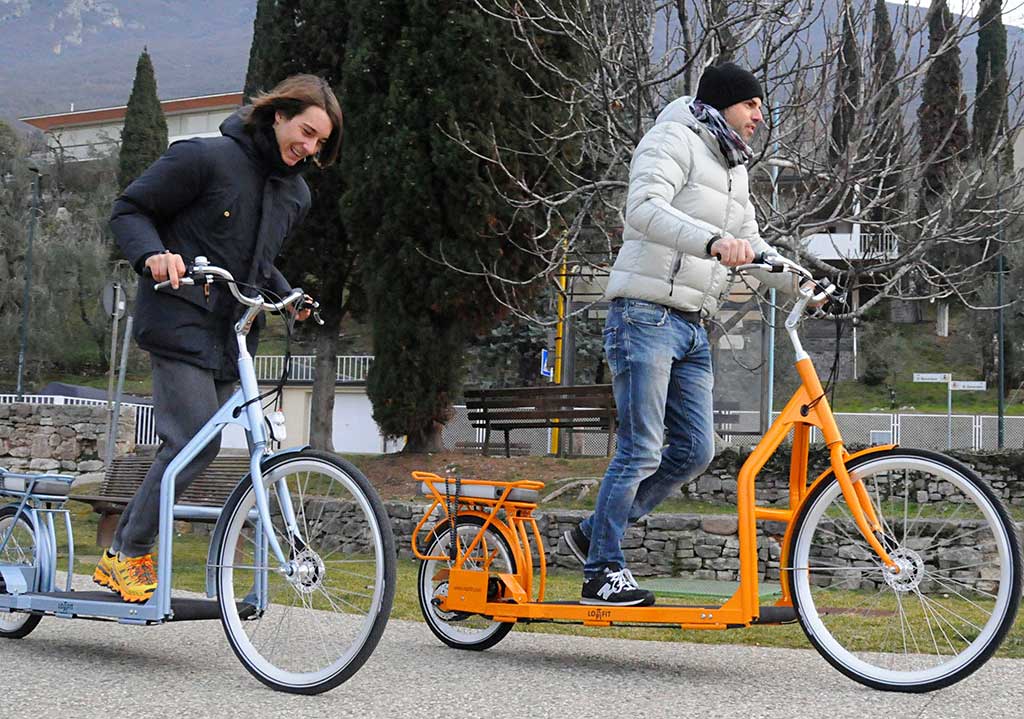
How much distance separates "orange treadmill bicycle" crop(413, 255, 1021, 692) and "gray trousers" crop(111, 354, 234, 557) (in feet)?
3.98

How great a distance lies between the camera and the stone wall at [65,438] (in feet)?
76.5

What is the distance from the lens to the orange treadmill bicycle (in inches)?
146

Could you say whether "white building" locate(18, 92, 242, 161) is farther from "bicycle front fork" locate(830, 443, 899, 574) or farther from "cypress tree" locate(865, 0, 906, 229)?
"bicycle front fork" locate(830, 443, 899, 574)

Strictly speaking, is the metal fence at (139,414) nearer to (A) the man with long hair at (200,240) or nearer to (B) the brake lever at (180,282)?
(A) the man with long hair at (200,240)

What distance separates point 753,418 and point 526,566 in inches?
689

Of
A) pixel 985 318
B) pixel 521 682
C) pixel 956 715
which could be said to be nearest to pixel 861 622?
pixel 956 715

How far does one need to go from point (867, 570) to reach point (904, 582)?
0.17 m

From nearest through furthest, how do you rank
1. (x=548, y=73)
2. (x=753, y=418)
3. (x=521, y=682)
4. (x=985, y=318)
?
1. (x=521, y=682)
2. (x=548, y=73)
3. (x=753, y=418)
4. (x=985, y=318)

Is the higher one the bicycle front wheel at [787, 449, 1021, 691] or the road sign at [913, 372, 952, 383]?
the road sign at [913, 372, 952, 383]

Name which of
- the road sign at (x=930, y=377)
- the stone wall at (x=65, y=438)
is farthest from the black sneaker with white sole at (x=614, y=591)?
the road sign at (x=930, y=377)

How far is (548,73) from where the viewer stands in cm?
1370

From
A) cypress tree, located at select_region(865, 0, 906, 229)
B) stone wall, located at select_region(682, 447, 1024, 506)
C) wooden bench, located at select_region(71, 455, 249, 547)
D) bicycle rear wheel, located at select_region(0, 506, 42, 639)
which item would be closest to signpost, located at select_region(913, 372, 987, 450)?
stone wall, located at select_region(682, 447, 1024, 506)

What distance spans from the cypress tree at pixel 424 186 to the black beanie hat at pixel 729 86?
347 inches

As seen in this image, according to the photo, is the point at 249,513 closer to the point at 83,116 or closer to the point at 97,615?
the point at 97,615
